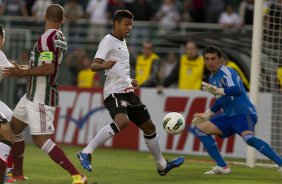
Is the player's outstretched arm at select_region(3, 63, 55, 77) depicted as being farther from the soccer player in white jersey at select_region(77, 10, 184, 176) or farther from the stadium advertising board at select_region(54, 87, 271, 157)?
the stadium advertising board at select_region(54, 87, 271, 157)

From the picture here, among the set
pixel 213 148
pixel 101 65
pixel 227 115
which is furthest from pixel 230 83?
pixel 101 65

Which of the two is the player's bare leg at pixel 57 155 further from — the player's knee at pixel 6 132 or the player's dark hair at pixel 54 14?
the player's dark hair at pixel 54 14

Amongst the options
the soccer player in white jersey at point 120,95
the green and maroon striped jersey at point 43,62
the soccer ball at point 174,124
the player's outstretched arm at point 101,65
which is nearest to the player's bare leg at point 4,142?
the green and maroon striped jersey at point 43,62

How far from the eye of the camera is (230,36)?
1831 cm

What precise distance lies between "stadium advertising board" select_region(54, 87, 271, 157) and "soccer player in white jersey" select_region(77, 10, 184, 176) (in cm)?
560

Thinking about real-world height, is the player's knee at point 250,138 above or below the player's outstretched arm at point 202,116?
below

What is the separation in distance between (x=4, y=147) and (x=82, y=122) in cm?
896

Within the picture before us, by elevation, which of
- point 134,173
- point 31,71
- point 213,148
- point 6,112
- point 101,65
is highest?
point 31,71

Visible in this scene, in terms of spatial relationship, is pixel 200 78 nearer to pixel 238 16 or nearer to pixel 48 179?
pixel 238 16

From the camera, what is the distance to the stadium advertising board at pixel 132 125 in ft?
57.3

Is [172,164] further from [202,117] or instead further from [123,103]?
[202,117]

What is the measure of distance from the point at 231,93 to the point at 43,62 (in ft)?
10.3

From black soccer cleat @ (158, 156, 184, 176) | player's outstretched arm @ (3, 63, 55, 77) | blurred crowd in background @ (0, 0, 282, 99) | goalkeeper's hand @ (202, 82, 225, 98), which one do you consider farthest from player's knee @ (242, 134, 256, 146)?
blurred crowd in background @ (0, 0, 282, 99)

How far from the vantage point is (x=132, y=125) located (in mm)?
18203
